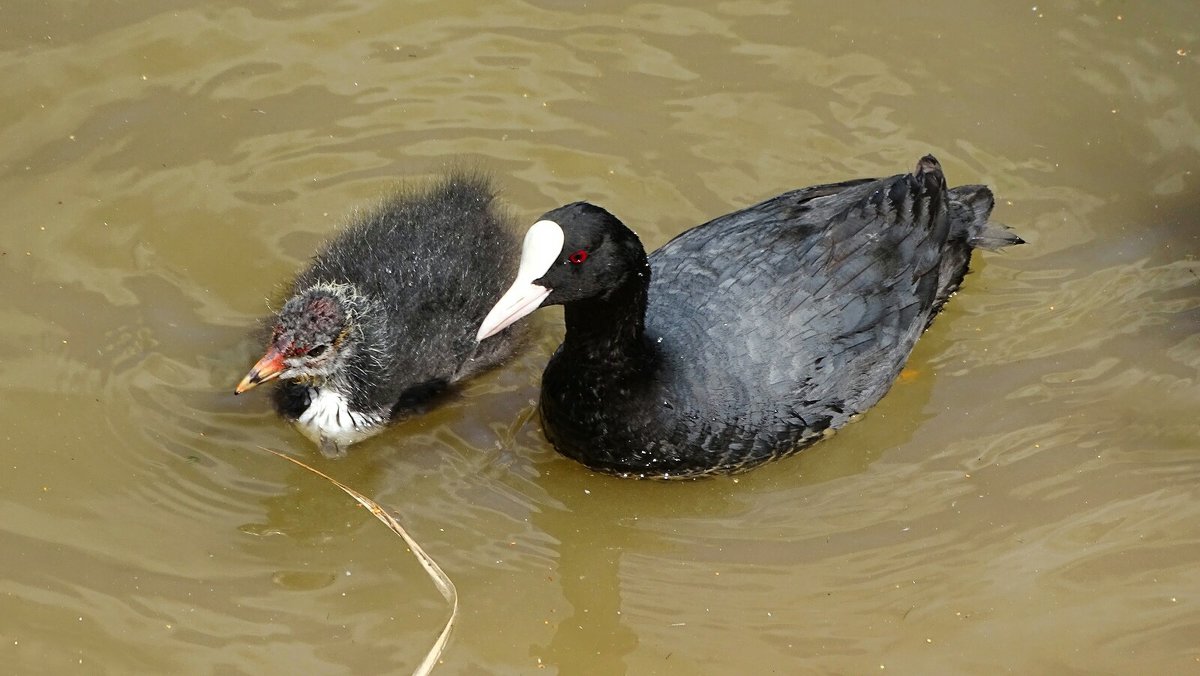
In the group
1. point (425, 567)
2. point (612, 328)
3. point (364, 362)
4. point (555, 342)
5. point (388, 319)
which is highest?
point (612, 328)

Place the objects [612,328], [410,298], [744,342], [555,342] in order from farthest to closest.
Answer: [555,342], [410,298], [744,342], [612,328]

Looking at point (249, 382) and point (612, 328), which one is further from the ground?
point (612, 328)

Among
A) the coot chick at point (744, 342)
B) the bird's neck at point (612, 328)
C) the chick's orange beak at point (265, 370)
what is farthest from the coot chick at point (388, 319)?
the bird's neck at point (612, 328)

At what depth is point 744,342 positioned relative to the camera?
439 cm

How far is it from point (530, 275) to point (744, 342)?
0.84 meters

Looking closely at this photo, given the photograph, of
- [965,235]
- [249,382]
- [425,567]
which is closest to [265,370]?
[249,382]

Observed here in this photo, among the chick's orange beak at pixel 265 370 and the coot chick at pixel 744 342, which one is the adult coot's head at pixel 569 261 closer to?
the coot chick at pixel 744 342

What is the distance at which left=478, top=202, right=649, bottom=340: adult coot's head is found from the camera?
3951 millimetres

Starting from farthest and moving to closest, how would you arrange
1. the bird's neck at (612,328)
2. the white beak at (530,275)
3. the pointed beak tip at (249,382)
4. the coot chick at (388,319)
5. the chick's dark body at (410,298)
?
the chick's dark body at (410,298), the coot chick at (388,319), the pointed beak tip at (249,382), the bird's neck at (612,328), the white beak at (530,275)

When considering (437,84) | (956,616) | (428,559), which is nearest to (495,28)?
(437,84)

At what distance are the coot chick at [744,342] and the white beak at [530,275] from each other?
17cm

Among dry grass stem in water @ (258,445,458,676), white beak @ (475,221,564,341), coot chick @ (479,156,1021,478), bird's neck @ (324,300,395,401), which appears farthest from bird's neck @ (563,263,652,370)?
dry grass stem in water @ (258,445,458,676)

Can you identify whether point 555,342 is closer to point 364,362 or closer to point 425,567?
point 364,362

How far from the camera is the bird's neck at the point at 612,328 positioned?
4133 mm
